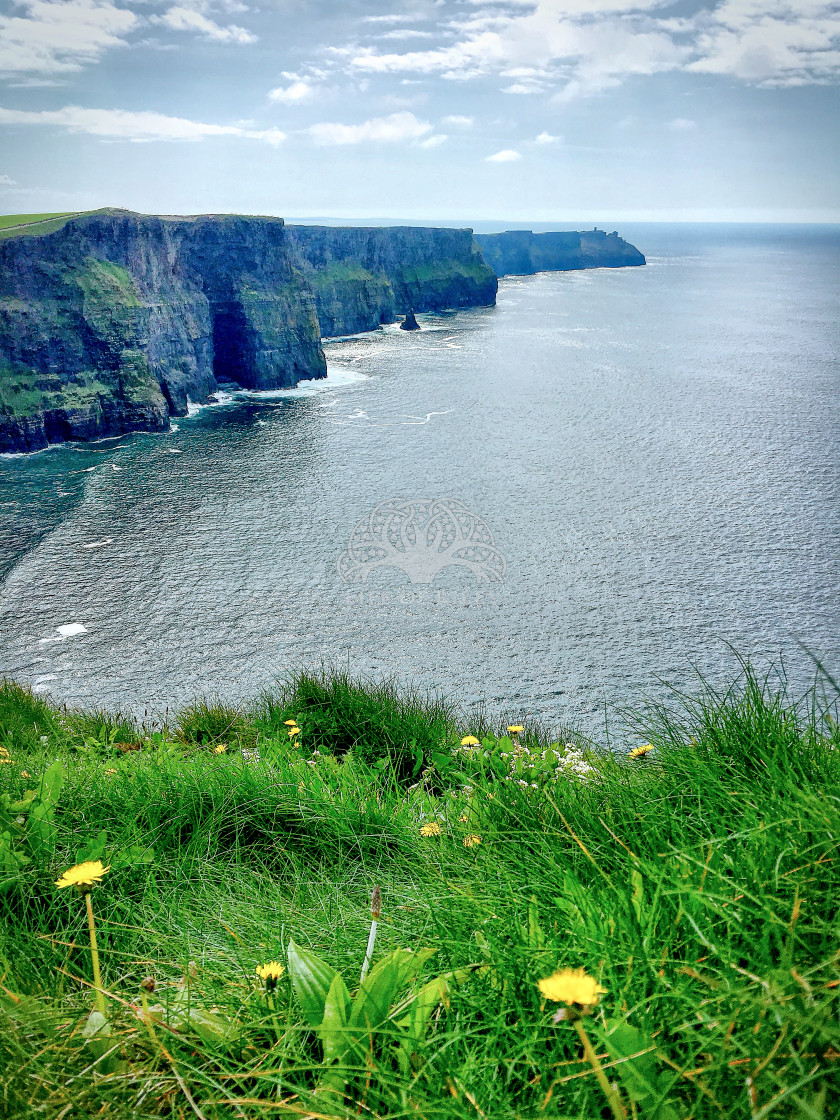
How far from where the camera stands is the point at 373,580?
32.1m

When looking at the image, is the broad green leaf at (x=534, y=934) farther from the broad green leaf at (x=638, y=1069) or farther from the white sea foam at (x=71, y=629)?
the white sea foam at (x=71, y=629)

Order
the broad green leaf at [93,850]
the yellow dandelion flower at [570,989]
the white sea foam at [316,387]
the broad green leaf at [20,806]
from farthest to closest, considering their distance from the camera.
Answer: the white sea foam at [316,387], the broad green leaf at [20,806], the broad green leaf at [93,850], the yellow dandelion flower at [570,989]

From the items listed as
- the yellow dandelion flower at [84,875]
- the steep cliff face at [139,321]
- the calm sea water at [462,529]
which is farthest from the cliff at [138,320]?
the yellow dandelion flower at [84,875]

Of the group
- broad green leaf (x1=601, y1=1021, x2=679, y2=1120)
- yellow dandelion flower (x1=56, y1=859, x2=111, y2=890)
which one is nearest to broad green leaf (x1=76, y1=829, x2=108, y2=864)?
yellow dandelion flower (x1=56, y1=859, x2=111, y2=890)

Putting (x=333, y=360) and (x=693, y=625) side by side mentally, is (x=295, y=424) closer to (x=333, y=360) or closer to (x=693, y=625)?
(x=333, y=360)

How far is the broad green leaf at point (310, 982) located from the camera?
1963 millimetres

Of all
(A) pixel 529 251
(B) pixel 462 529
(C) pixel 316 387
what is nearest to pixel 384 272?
(C) pixel 316 387

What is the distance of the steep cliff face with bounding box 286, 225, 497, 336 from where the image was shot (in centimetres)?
8712

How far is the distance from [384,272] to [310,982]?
10718cm

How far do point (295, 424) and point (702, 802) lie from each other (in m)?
51.5

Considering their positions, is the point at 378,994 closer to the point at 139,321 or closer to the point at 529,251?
the point at 139,321

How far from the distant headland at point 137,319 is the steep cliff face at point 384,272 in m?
5.40

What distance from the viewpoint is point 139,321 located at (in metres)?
48.9

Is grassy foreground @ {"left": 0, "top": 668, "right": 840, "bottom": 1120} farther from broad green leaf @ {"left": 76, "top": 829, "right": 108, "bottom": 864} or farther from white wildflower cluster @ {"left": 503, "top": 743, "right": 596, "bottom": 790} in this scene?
white wildflower cluster @ {"left": 503, "top": 743, "right": 596, "bottom": 790}
